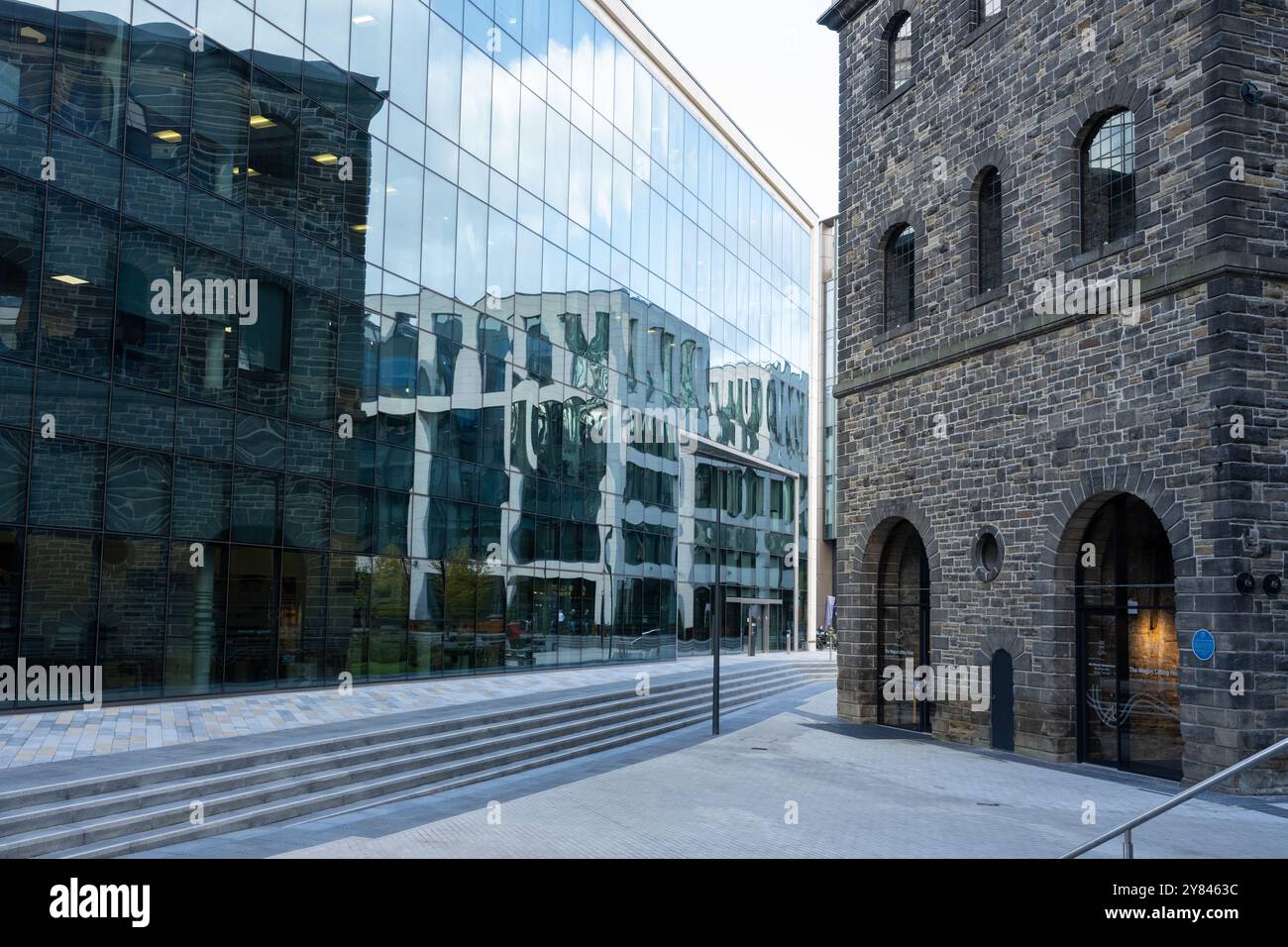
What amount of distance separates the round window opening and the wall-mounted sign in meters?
4.49

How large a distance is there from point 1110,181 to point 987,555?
22.0 ft

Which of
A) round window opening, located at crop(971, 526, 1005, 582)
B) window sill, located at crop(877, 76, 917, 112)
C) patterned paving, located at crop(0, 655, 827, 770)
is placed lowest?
patterned paving, located at crop(0, 655, 827, 770)

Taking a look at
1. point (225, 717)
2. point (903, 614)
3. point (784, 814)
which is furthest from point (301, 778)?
point (903, 614)

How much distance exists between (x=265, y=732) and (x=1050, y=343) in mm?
14050

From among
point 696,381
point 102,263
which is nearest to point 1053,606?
point 102,263

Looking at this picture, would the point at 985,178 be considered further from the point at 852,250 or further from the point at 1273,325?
the point at 1273,325

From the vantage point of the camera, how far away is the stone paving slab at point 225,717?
46.1ft

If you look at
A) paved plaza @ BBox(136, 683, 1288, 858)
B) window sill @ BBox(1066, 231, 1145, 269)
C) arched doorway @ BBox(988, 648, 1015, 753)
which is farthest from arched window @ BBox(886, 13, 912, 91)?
paved plaza @ BBox(136, 683, 1288, 858)

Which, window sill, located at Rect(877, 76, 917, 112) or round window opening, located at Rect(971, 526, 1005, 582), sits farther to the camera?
window sill, located at Rect(877, 76, 917, 112)

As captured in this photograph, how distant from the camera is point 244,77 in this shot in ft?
73.2

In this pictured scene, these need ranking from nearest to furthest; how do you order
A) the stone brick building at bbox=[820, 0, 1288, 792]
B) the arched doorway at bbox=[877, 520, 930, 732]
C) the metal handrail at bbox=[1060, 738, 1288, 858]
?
1. the metal handrail at bbox=[1060, 738, 1288, 858]
2. the stone brick building at bbox=[820, 0, 1288, 792]
3. the arched doorway at bbox=[877, 520, 930, 732]

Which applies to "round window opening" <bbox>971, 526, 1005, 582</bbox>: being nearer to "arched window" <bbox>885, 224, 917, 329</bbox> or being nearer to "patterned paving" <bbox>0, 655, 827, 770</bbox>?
"arched window" <bbox>885, 224, 917, 329</bbox>

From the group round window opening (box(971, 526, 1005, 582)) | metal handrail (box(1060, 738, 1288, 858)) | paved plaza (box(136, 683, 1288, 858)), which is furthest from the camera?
round window opening (box(971, 526, 1005, 582))

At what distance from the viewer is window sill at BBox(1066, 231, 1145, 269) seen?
1636 centimetres
